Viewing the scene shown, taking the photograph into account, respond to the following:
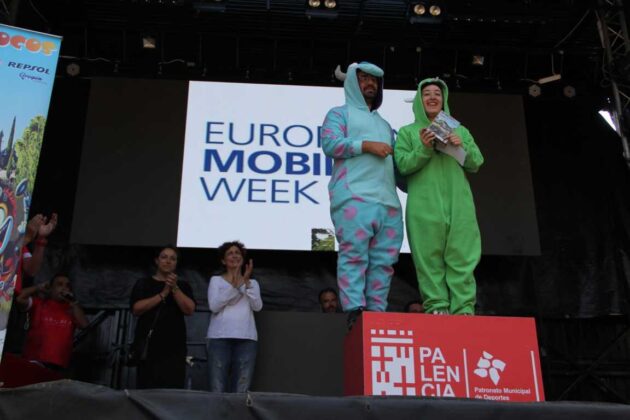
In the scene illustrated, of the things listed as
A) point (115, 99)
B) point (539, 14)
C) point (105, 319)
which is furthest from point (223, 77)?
point (539, 14)

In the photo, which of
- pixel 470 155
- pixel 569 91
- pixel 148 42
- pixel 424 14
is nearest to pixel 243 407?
pixel 470 155

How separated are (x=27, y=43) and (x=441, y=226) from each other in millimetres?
1981

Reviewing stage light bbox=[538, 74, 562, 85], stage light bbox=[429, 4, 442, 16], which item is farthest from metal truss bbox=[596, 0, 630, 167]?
stage light bbox=[429, 4, 442, 16]

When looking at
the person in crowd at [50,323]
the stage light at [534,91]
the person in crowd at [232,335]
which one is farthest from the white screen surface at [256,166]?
the person in crowd at [232,335]

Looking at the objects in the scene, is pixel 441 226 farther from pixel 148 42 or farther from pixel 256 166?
pixel 148 42

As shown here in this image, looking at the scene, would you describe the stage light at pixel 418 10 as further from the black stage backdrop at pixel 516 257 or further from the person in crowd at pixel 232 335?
the person in crowd at pixel 232 335

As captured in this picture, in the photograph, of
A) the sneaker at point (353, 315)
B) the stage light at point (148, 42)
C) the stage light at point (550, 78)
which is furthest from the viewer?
the stage light at point (550, 78)

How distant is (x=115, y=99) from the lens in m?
6.26

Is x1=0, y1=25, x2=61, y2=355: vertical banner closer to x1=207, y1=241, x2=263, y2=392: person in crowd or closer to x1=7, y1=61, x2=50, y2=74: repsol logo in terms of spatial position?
x1=7, y1=61, x2=50, y2=74: repsol logo

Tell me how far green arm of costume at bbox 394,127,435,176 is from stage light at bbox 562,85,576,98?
3.65 m

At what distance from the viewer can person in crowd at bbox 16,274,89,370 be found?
432 centimetres

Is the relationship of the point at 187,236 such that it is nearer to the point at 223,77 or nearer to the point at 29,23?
the point at 223,77

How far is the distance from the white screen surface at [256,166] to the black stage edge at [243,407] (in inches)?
141

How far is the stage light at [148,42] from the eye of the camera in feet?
20.5
